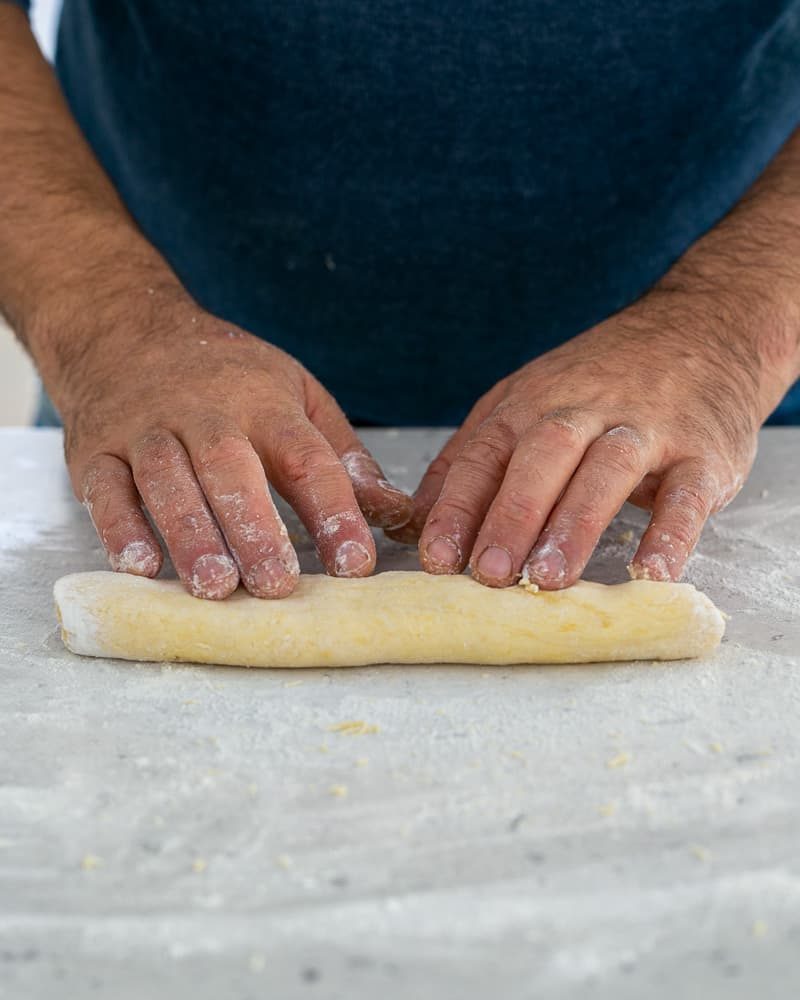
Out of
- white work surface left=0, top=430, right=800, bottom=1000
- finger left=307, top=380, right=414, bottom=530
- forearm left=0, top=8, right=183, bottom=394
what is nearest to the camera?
white work surface left=0, top=430, right=800, bottom=1000

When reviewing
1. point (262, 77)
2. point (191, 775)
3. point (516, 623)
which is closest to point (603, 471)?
point (516, 623)

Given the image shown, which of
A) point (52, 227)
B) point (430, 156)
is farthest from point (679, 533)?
point (52, 227)

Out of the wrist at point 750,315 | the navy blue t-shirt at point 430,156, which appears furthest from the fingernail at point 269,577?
the navy blue t-shirt at point 430,156

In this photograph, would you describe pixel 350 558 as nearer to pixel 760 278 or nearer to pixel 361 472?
pixel 361 472

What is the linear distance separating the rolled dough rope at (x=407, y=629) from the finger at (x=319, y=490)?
0.09 m

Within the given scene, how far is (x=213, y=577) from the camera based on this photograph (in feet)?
4.62

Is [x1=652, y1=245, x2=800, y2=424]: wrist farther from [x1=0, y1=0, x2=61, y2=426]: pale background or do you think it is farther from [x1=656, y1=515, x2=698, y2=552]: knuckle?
[x1=0, y1=0, x2=61, y2=426]: pale background

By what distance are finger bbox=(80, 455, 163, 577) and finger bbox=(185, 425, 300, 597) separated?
0.11 metres

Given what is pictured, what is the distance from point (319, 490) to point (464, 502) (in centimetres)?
19

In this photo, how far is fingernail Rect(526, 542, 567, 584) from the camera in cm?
140

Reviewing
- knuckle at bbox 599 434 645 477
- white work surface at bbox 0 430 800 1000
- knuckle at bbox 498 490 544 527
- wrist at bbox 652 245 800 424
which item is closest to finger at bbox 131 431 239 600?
white work surface at bbox 0 430 800 1000

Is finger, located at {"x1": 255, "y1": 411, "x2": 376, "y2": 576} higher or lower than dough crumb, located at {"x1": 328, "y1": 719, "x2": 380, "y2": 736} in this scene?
higher

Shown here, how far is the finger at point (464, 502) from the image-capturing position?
4.82 ft

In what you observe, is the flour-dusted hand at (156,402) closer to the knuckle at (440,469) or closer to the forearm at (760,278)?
the knuckle at (440,469)
